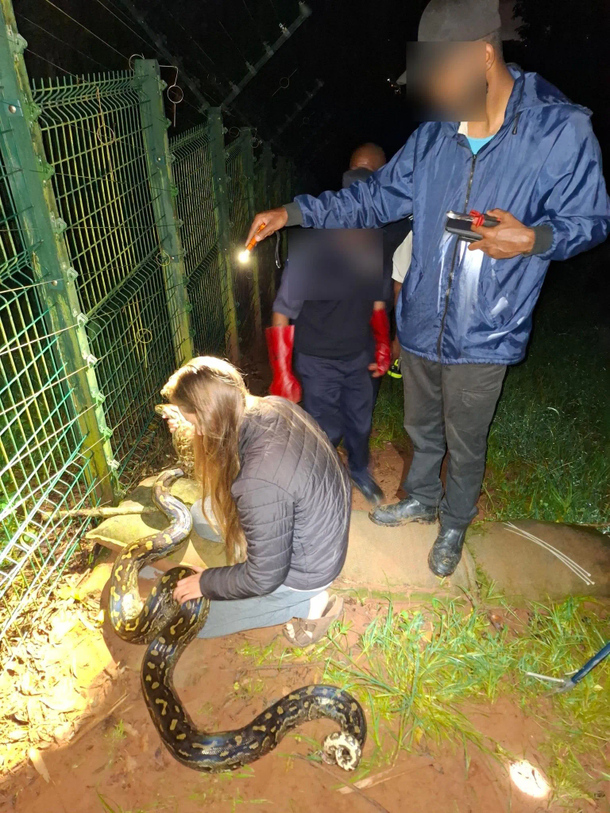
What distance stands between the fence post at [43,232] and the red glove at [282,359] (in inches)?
48.8

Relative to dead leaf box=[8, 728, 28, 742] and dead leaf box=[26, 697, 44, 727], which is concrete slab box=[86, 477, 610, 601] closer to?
dead leaf box=[26, 697, 44, 727]

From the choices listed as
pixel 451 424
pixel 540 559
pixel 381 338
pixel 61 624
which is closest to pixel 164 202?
pixel 381 338

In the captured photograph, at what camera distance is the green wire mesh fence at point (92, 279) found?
8.34 ft

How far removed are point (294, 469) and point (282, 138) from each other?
1423 centimetres

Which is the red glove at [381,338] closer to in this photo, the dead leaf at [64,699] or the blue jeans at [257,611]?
the blue jeans at [257,611]

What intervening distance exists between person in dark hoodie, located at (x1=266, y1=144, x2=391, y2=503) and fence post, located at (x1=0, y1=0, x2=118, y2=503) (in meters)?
1.29

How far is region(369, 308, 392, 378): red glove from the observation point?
3917 mm

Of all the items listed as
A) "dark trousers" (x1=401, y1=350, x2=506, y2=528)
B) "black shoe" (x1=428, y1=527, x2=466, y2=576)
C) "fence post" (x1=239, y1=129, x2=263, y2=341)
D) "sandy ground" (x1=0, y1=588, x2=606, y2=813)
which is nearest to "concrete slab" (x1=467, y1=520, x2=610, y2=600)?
"black shoe" (x1=428, y1=527, x2=466, y2=576)

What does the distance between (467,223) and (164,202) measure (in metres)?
2.58

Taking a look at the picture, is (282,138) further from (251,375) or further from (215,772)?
(215,772)

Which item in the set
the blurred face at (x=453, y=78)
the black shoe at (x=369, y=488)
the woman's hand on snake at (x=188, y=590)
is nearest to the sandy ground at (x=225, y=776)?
the woman's hand on snake at (x=188, y=590)

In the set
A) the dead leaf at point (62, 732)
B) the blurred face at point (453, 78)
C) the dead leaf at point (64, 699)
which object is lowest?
the dead leaf at point (62, 732)

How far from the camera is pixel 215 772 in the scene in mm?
2449

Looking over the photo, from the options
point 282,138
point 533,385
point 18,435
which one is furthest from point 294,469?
point 282,138
